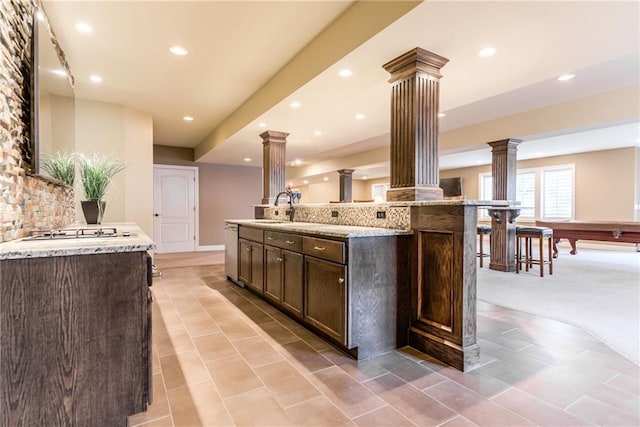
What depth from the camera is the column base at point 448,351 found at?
7.10ft

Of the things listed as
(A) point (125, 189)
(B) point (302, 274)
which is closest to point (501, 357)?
(B) point (302, 274)

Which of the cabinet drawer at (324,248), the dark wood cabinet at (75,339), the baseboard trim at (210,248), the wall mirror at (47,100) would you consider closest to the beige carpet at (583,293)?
the baseboard trim at (210,248)

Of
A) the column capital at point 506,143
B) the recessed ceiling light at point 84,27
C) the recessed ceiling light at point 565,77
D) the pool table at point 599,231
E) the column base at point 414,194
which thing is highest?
the recessed ceiling light at point 84,27

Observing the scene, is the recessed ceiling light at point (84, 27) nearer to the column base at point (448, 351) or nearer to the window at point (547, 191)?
the column base at point (448, 351)

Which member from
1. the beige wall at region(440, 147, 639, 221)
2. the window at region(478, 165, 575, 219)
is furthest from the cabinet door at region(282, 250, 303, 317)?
the beige wall at region(440, 147, 639, 221)

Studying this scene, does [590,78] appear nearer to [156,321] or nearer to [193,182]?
[156,321]

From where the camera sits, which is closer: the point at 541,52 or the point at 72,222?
the point at 541,52

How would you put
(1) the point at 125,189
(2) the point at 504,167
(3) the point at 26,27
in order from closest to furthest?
(3) the point at 26,27
(1) the point at 125,189
(2) the point at 504,167

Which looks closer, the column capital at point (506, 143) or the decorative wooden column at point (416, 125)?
the decorative wooden column at point (416, 125)

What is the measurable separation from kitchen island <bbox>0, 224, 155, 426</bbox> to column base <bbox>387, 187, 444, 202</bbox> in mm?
1950

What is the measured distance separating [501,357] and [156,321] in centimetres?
292

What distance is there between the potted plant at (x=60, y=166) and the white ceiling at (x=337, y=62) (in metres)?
1.16

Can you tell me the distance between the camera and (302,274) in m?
2.84

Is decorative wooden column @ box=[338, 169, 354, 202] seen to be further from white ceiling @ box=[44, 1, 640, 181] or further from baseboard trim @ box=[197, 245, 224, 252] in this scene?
white ceiling @ box=[44, 1, 640, 181]
